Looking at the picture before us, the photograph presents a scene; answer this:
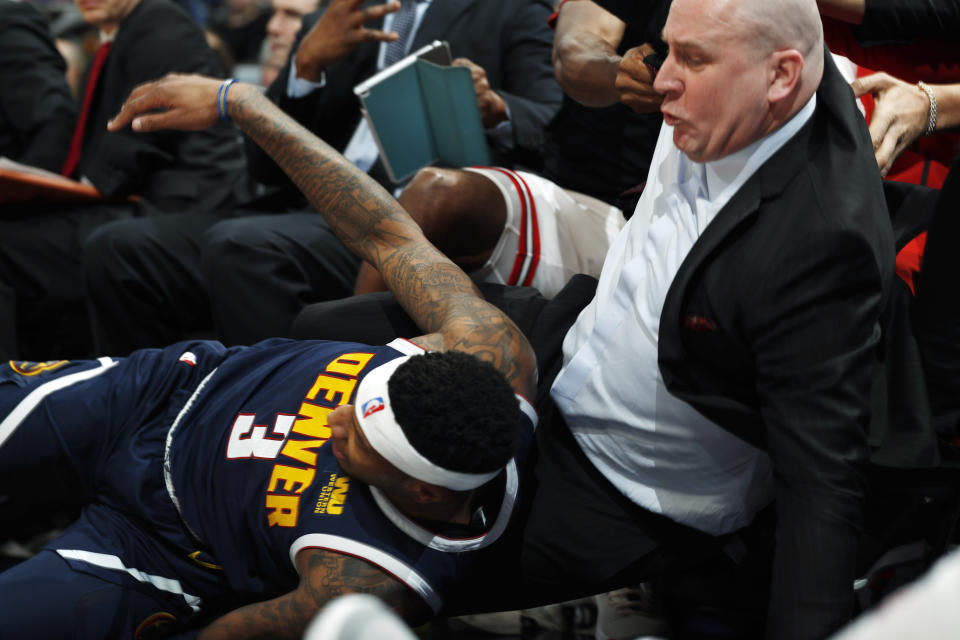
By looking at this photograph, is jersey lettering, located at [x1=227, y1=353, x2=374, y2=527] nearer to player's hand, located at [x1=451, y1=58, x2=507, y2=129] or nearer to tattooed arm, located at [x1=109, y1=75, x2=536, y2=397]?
tattooed arm, located at [x1=109, y1=75, x2=536, y2=397]

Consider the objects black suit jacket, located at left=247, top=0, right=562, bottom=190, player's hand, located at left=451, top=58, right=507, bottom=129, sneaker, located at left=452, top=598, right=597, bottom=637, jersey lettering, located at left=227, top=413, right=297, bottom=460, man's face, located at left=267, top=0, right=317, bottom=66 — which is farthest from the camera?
man's face, located at left=267, top=0, right=317, bottom=66

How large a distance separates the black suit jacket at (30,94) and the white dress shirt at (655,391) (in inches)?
101

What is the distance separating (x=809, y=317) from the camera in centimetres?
133

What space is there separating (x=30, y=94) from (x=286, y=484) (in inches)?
100

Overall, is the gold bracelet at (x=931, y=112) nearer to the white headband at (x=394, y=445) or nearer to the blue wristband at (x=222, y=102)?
the white headband at (x=394, y=445)

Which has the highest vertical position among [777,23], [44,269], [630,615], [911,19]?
[777,23]

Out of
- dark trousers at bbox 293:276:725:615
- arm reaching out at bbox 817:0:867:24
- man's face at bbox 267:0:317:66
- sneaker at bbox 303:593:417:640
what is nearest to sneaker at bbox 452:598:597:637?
dark trousers at bbox 293:276:725:615

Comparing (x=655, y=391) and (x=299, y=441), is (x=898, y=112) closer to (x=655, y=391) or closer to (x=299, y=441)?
(x=655, y=391)

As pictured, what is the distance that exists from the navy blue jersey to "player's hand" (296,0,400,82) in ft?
3.76

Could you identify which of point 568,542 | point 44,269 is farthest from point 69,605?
point 44,269

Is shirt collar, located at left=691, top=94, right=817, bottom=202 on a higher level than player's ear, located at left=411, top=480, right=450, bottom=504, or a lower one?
higher

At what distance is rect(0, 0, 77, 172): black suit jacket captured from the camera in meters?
3.44

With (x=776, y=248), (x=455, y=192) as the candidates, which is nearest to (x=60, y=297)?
(x=455, y=192)

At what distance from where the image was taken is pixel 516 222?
2180 mm
